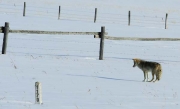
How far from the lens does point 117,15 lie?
45969 mm

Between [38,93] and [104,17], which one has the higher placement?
[104,17]

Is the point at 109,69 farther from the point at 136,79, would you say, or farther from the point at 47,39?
the point at 47,39

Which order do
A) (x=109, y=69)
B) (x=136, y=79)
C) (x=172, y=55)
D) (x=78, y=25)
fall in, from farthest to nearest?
(x=78, y=25), (x=172, y=55), (x=109, y=69), (x=136, y=79)

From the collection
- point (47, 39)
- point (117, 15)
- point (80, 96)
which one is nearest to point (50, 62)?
point (80, 96)

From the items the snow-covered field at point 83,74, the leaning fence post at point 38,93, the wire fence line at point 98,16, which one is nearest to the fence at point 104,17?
the wire fence line at point 98,16

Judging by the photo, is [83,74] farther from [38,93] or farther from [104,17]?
[104,17]

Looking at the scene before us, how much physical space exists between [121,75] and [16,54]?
4.90 meters

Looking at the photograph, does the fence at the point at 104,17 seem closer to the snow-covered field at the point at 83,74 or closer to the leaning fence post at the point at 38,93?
the snow-covered field at the point at 83,74

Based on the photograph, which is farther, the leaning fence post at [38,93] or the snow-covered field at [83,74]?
the snow-covered field at [83,74]

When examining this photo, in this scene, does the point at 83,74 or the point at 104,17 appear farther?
the point at 104,17

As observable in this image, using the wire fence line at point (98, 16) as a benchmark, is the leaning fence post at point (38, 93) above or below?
below

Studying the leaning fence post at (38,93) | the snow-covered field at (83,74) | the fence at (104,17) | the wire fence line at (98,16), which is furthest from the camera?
the fence at (104,17)

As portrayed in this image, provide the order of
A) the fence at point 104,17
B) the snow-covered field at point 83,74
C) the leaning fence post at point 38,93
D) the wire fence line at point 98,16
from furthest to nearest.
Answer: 1. the fence at point 104,17
2. the wire fence line at point 98,16
3. the snow-covered field at point 83,74
4. the leaning fence post at point 38,93

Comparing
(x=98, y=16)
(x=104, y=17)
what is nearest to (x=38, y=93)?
(x=104, y=17)
